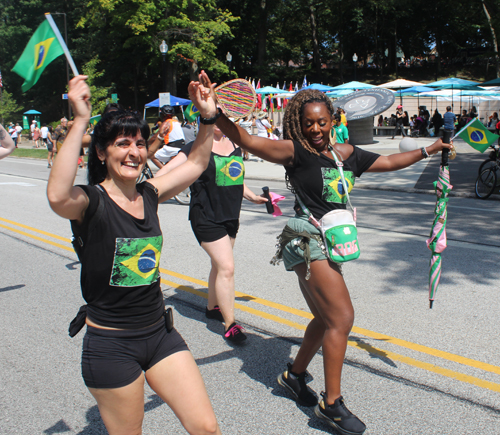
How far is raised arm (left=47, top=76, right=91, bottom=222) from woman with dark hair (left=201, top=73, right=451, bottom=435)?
87 cm

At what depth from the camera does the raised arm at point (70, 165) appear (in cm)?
198

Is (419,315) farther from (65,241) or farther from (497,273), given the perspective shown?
(65,241)

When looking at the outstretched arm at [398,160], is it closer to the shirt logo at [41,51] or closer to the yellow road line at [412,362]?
the yellow road line at [412,362]

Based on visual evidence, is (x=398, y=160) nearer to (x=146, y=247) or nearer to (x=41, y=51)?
(x=146, y=247)

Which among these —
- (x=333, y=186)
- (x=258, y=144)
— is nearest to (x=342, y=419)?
(x=333, y=186)

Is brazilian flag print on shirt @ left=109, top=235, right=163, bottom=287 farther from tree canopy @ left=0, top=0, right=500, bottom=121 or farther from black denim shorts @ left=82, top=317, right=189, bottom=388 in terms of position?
tree canopy @ left=0, top=0, right=500, bottom=121

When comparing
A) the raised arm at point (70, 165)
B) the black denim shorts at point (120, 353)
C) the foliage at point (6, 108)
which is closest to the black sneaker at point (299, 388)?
the black denim shorts at point (120, 353)

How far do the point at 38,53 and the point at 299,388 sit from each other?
99.5 inches

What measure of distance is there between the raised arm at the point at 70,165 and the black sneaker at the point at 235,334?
236 centimetres

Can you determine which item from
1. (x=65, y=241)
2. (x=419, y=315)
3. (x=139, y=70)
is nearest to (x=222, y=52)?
(x=139, y=70)

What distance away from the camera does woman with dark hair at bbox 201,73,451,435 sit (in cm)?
288

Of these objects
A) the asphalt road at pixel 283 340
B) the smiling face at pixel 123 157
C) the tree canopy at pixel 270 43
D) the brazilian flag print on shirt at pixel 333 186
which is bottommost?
the asphalt road at pixel 283 340

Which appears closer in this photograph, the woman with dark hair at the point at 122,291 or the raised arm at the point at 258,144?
the woman with dark hair at the point at 122,291

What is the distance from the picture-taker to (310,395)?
3266 mm
